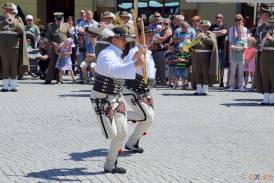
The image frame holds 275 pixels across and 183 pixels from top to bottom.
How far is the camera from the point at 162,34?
50.0 feet

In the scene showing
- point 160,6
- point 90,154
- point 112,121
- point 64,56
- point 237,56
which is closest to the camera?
point 112,121

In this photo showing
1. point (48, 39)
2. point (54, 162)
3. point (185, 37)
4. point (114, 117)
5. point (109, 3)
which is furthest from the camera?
point (109, 3)

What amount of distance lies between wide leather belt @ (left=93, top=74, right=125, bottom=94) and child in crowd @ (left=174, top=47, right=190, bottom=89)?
813 cm

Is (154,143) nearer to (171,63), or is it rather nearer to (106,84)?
(106,84)

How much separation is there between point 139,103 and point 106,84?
3.58 feet

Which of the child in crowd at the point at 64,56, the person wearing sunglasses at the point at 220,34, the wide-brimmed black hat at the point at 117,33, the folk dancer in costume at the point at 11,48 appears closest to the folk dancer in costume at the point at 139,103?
Answer: the wide-brimmed black hat at the point at 117,33

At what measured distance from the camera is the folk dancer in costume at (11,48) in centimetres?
1348

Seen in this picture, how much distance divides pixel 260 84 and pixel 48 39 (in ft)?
19.6

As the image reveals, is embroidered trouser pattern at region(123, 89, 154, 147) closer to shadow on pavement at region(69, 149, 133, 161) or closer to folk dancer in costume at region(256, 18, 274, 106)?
shadow on pavement at region(69, 149, 133, 161)

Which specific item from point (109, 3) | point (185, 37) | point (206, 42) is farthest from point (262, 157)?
point (109, 3)

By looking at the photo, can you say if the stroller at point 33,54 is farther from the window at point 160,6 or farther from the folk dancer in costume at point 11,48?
the window at point 160,6

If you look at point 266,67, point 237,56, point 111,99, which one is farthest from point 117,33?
point 237,56

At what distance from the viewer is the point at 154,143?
827 centimetres

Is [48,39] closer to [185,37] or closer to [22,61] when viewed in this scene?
[22,61]
